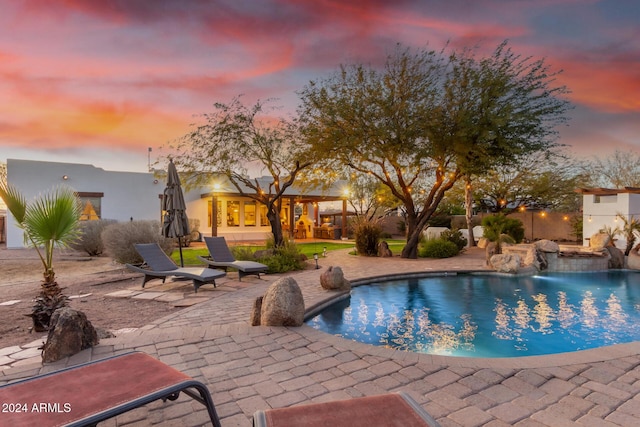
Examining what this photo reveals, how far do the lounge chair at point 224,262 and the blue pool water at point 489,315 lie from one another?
8.25 ft

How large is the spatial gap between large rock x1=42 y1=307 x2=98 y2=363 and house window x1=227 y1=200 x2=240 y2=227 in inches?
745

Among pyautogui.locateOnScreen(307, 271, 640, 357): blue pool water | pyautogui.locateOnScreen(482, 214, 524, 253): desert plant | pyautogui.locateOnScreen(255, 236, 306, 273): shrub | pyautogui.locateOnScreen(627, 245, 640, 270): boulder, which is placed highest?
pyautogui.locateOnScreen(482, 214, 524, 253): desert plant

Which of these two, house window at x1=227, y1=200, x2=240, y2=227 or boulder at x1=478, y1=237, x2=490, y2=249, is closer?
boulder at x1=478, y1=237, x2=490, y2=249

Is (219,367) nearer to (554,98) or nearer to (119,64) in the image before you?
Answer: (119,64)

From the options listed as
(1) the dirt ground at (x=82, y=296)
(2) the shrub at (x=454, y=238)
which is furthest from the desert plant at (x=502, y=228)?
(1) the dirt ground at (x=82, y=296)

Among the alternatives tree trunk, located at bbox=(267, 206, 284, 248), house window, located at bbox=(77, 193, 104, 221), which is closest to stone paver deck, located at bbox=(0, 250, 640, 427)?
tree trunk, located at bbox=(267, 206, 284, 248)

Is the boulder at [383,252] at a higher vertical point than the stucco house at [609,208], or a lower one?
lower

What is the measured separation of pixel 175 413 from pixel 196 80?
36.6ft

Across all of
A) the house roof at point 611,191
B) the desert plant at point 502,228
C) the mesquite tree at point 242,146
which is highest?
the mesquite tree at point 242,146

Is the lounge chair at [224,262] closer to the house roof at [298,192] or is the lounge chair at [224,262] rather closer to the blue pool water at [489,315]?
the blue pool water at [489,315]

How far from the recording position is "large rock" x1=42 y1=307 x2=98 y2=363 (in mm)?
3641

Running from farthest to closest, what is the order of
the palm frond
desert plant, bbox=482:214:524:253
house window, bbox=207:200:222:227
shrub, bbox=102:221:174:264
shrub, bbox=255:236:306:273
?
house window, bbox=207:200:222:227
desert plant, bbox=482:214:524:253
shrub, bbox=102:221:174:264
shrub, bbox=255:236:306:273
the palm frond

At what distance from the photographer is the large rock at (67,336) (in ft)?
11.9

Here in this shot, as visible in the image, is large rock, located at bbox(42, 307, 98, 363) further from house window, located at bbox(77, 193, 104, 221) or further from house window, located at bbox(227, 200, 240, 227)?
house window, located at bbox(227, 200, 240, 227)
